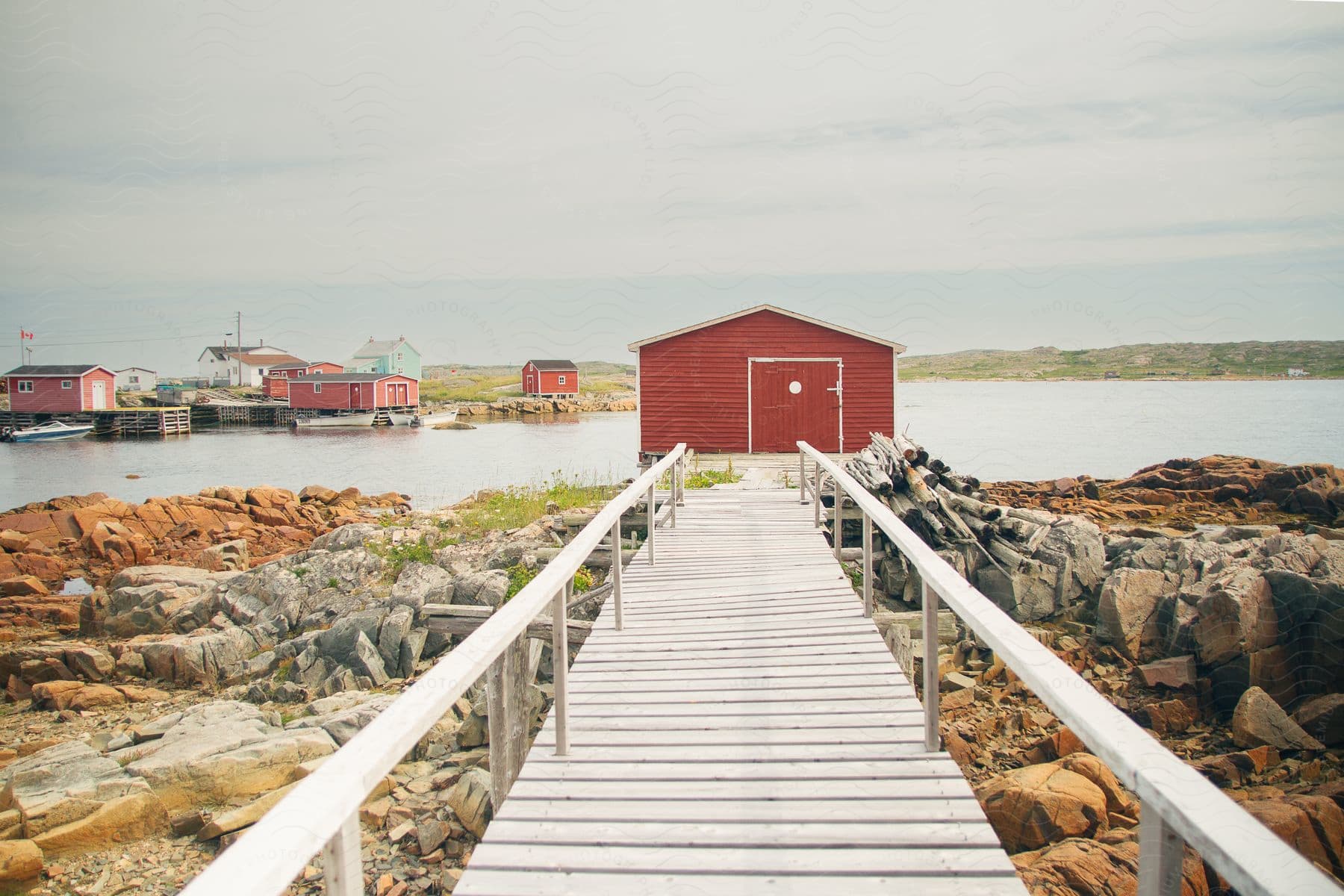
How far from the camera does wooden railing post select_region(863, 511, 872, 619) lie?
223 inches

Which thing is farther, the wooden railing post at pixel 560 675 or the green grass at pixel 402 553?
the green grass at pixel 402 553

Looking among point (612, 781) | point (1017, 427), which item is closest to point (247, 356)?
point (1017, 427)

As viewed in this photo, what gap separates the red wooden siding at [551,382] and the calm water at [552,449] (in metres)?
11.0

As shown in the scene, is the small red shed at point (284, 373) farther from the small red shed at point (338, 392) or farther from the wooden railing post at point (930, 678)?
the wooden railing post at point (930, 678)

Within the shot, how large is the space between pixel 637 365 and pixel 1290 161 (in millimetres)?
22521

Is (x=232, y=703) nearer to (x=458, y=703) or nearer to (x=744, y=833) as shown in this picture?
(x=458, y=703)

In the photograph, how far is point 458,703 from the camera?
8.00 meters

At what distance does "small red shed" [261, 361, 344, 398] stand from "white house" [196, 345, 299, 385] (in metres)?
1.86

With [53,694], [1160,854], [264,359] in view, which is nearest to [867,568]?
[1160,854]

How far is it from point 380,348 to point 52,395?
28141 mm

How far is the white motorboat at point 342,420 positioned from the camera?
212ft

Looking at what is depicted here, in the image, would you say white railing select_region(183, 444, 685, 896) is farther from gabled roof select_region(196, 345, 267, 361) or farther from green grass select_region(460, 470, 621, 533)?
gabled roof select_region(196, 345, 267, 361)

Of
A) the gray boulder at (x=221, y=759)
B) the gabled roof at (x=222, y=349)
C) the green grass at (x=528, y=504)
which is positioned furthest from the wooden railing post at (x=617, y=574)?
the gabled roof at (x=222, y=349)

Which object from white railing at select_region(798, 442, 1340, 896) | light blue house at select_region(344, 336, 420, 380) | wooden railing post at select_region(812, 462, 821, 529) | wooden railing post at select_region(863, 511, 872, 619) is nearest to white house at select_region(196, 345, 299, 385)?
light blue house at select_region(344, 336, 420, 380)
